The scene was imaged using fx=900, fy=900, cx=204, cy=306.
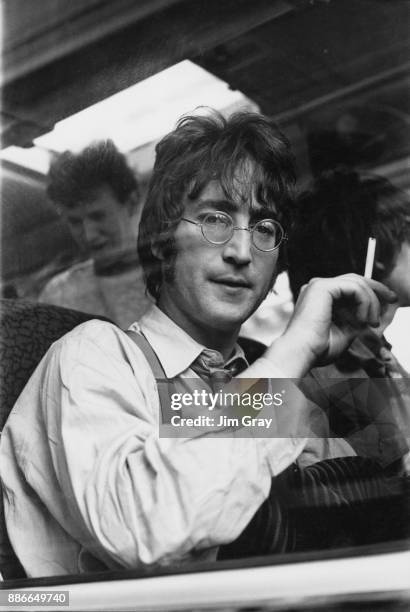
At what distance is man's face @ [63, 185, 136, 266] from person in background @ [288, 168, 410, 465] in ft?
1.19

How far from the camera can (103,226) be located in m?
1.80

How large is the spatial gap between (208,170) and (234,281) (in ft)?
0.67

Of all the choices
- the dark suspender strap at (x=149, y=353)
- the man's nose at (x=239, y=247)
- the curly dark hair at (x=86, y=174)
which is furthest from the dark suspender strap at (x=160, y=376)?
the curly dark hair at (x=86, y=174)

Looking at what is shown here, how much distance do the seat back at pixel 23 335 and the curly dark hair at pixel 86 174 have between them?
0.23m

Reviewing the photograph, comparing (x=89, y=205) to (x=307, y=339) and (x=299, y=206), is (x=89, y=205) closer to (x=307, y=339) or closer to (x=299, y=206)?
(x=299, y=206)

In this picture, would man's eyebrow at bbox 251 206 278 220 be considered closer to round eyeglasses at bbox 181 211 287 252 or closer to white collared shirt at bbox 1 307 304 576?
round eyeglasses at bbox 181 211 287 252

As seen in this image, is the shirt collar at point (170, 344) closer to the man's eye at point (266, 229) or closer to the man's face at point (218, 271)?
the man's face at point (218, 271)

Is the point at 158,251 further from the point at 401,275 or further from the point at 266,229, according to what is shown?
the point at 401,275

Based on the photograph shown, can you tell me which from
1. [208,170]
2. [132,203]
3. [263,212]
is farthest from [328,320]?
[132,203]

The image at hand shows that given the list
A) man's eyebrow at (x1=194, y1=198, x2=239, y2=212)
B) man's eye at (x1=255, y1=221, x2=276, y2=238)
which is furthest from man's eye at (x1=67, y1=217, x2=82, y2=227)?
man's eye at (x1=255, y1=221, x2=276, y2=238)

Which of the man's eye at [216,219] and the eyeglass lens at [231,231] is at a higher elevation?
the man's eye at [216,219]

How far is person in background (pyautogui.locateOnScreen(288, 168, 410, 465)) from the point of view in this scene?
1.39 metres

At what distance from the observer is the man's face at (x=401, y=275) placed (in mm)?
1443

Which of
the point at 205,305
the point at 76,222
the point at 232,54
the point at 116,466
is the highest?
the point at 232,54
